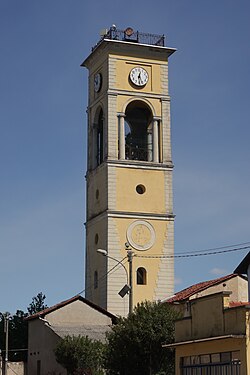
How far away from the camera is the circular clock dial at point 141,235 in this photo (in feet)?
197

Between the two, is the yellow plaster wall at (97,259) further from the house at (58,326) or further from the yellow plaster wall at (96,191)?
the house at (58,326)

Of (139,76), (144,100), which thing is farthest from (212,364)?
(139,76)

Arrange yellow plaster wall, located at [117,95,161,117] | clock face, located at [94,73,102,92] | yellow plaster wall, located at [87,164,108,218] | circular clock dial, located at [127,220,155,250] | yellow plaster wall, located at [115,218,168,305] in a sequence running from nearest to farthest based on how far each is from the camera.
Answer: yellow plaster wall, located at [115,218,168,305] < circular clock dial, located at [127,220,155,250] < yellow plaster wall, located at [87,164,108,218] < yellow plaster wall, located at [117,95,161,117] < clock face, located at [94,73,102,92]

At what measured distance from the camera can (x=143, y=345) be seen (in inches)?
1457

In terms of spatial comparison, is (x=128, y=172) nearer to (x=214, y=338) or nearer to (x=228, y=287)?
(x=228, y=287)

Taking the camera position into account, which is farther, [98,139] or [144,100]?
[98,139]

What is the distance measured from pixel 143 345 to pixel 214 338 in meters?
8.61

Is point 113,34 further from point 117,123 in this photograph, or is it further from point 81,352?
point 81,352

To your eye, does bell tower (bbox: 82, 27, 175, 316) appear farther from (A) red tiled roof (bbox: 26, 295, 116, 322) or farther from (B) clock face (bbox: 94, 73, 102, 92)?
(A) red tiled roof (bbox: 26, 295, 116, 322)

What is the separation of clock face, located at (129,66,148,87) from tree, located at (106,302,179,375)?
95.9 ft

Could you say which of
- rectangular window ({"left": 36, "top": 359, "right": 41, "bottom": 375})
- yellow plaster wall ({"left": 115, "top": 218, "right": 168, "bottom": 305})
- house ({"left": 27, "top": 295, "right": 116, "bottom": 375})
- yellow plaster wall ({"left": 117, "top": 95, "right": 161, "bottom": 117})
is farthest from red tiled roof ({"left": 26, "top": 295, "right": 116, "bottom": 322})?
yellow plaster wall ({"left": 117, "top": 95, "right": 161, "bottom": 117})

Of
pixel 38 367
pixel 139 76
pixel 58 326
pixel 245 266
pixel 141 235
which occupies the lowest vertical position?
pixel 38 367

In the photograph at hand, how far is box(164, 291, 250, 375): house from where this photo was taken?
27.7 m

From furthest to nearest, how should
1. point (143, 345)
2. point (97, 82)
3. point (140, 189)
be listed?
point (97, 82), point (140, 189), point (143, 345)
